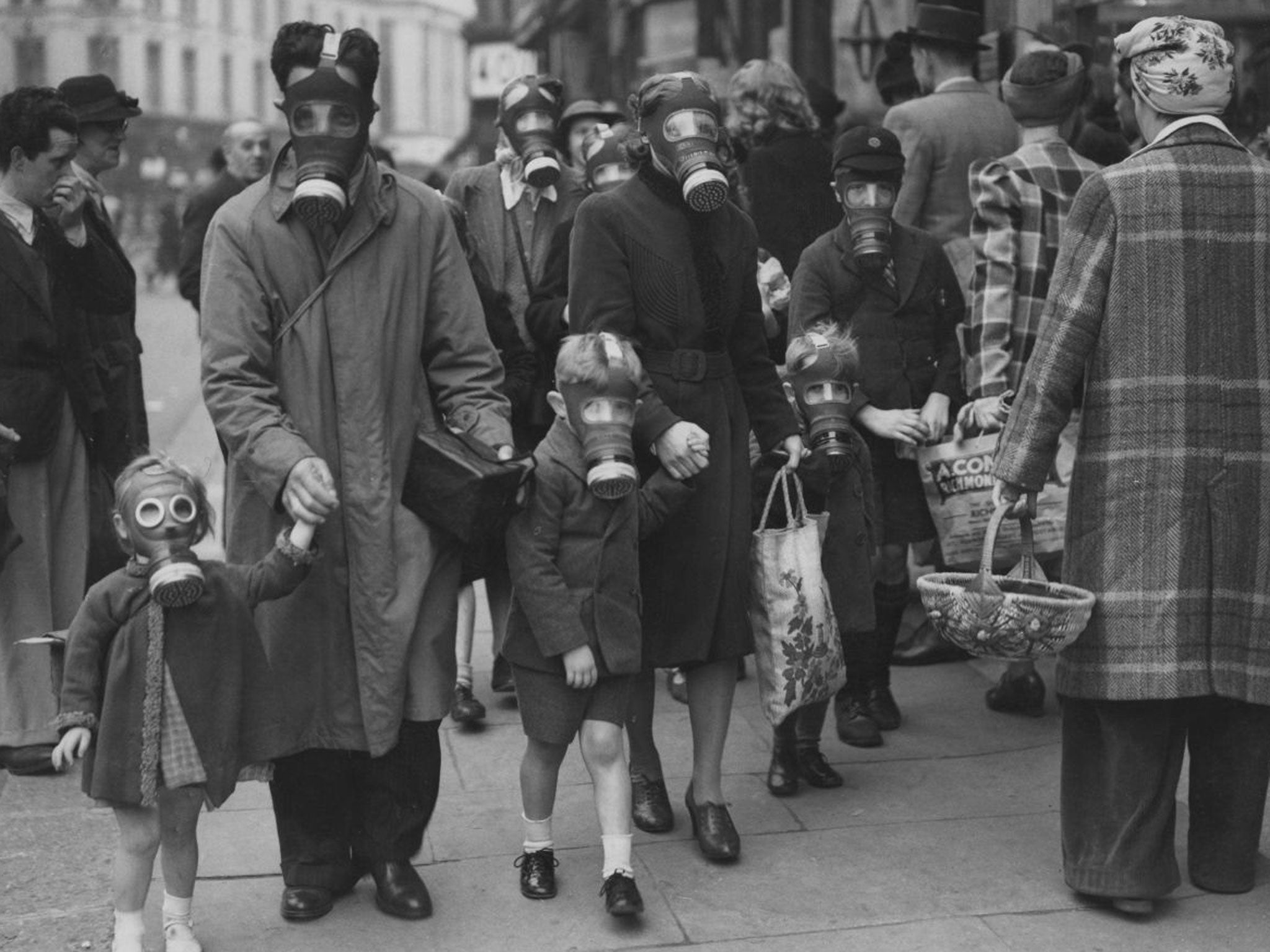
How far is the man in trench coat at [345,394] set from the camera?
4.14 meters

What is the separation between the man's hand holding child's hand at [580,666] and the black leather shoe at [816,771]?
1186mm

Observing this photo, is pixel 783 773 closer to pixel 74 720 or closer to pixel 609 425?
pixel 609 425

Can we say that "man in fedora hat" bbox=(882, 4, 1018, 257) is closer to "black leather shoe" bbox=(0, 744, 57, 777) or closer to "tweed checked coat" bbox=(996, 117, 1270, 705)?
"tweed checked coat" bbox=(996, 117, 1270, 705)

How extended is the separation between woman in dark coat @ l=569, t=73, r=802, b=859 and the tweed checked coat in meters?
0.81

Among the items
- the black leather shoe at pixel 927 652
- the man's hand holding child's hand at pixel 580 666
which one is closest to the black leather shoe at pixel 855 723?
the black leather shoe at pixel 927 652

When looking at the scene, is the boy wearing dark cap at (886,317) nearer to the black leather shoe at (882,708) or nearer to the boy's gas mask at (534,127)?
the black leather shoe at (882,708)

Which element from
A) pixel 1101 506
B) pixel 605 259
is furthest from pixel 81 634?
pixel 1101 506

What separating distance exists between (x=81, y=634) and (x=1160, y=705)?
2.43 meters

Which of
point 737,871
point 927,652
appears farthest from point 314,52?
point 927,652

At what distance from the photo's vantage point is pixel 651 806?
16.4 ft

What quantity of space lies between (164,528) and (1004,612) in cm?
183

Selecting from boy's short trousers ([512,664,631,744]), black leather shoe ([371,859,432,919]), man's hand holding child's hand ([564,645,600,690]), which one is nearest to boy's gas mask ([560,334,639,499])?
man's hand holding child's hand ([564,645,600,690])

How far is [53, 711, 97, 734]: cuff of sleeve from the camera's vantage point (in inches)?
151

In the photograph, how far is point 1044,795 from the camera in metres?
5.29
